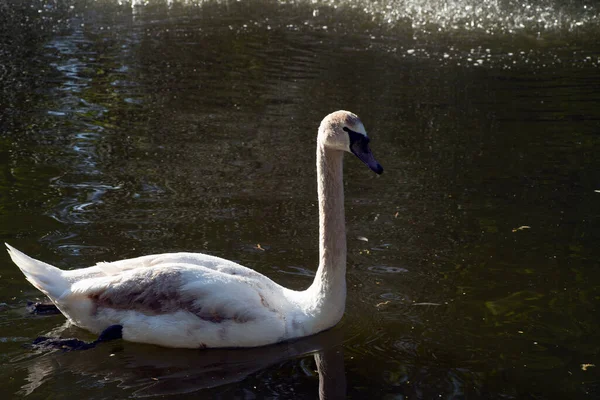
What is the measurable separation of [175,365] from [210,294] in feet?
1.72

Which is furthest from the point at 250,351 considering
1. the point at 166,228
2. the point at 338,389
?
the point at 166,228

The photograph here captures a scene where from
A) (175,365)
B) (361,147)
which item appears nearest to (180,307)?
(175,365)

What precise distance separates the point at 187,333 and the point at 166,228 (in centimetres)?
221

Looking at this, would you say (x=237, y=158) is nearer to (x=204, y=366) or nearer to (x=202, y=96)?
(x=202, y=96)

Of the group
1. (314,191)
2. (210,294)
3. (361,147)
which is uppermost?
(361,147)

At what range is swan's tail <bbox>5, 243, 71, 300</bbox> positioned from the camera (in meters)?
6.02

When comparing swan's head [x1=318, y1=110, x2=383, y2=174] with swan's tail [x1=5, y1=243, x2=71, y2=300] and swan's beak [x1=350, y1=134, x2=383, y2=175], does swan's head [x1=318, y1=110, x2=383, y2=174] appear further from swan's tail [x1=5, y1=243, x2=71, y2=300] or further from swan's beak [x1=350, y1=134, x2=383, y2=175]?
swan's tail [x1=5, y1=243, x2=71, y2=300]

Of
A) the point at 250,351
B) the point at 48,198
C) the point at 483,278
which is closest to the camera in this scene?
the point at 250,351

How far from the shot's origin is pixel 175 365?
572 cm

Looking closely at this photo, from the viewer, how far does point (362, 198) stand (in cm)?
905

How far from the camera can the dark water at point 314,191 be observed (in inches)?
228

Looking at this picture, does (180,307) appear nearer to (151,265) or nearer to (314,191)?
(151,265)

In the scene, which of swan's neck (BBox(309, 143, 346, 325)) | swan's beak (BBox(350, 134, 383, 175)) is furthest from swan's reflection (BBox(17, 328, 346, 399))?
swan's beak (BBox(350, 134, 383, 175))

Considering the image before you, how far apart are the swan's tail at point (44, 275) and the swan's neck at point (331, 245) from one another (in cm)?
177
